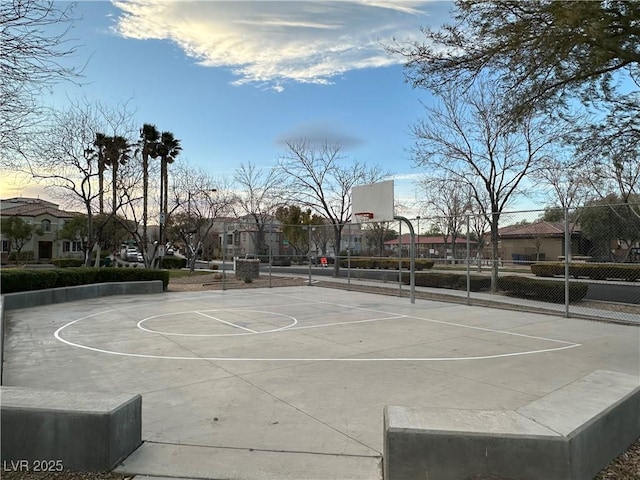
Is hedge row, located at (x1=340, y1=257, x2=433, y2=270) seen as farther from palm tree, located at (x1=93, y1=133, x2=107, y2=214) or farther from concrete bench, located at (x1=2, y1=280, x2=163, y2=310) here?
palm tree, located at (x1=93, y1=133, x2=107, y2=214)

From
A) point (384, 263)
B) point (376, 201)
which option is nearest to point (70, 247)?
point (384, 263)

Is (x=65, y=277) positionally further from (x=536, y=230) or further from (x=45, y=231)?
(x=45, y=231)

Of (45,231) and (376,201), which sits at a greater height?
(45,231)

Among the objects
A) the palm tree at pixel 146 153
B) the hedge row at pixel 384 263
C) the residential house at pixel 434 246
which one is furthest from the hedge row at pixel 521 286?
the palm tree at pixel 146 153

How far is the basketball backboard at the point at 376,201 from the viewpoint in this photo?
1628 centimetres

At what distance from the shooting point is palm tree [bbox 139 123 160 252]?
2502 cm

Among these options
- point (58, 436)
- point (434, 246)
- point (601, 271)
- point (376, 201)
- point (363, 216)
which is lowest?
point (58, 436)

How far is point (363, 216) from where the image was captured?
691 inches

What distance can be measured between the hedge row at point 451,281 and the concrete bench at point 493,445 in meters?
14.3

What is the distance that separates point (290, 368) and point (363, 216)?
11.6 metres

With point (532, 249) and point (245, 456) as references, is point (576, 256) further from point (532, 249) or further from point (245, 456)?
point (245, 456)

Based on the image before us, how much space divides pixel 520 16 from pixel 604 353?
5602 mm

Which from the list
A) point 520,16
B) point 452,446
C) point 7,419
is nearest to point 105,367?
point 7,419

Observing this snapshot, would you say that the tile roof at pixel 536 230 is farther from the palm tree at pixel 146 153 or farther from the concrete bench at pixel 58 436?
the palm tree at pixel 146 153
